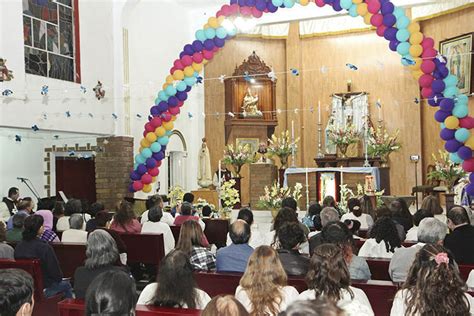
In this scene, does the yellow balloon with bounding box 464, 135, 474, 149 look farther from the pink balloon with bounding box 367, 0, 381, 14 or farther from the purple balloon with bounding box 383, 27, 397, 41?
the pink balloon with bounding box 367, 0, 381, 14

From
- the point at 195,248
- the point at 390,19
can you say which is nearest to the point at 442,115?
the point at 390,19

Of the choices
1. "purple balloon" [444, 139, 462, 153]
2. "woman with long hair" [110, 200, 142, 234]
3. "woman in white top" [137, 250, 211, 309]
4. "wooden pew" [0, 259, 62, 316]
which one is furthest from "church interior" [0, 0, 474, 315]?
"woman in white top" [137, 250, 211, 309]

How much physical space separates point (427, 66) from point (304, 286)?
7512 mm

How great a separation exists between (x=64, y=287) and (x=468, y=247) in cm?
365

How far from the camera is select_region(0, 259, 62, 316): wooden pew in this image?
538 cm

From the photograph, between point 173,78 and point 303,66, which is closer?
point 173,78

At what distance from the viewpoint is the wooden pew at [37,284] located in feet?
17.6

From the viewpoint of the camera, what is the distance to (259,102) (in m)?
18.1

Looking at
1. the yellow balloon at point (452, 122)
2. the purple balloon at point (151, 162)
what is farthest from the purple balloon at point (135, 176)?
the yellow balloon at point (452, 122)

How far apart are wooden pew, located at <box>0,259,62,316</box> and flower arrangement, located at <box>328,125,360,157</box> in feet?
35.8

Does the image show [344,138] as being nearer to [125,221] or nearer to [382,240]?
[125,221]

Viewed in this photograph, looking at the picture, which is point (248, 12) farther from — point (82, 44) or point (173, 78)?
point (82, 44)

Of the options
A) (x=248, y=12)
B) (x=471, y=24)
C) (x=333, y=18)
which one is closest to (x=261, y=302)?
(x=248, y=12)

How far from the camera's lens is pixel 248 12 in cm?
1283
